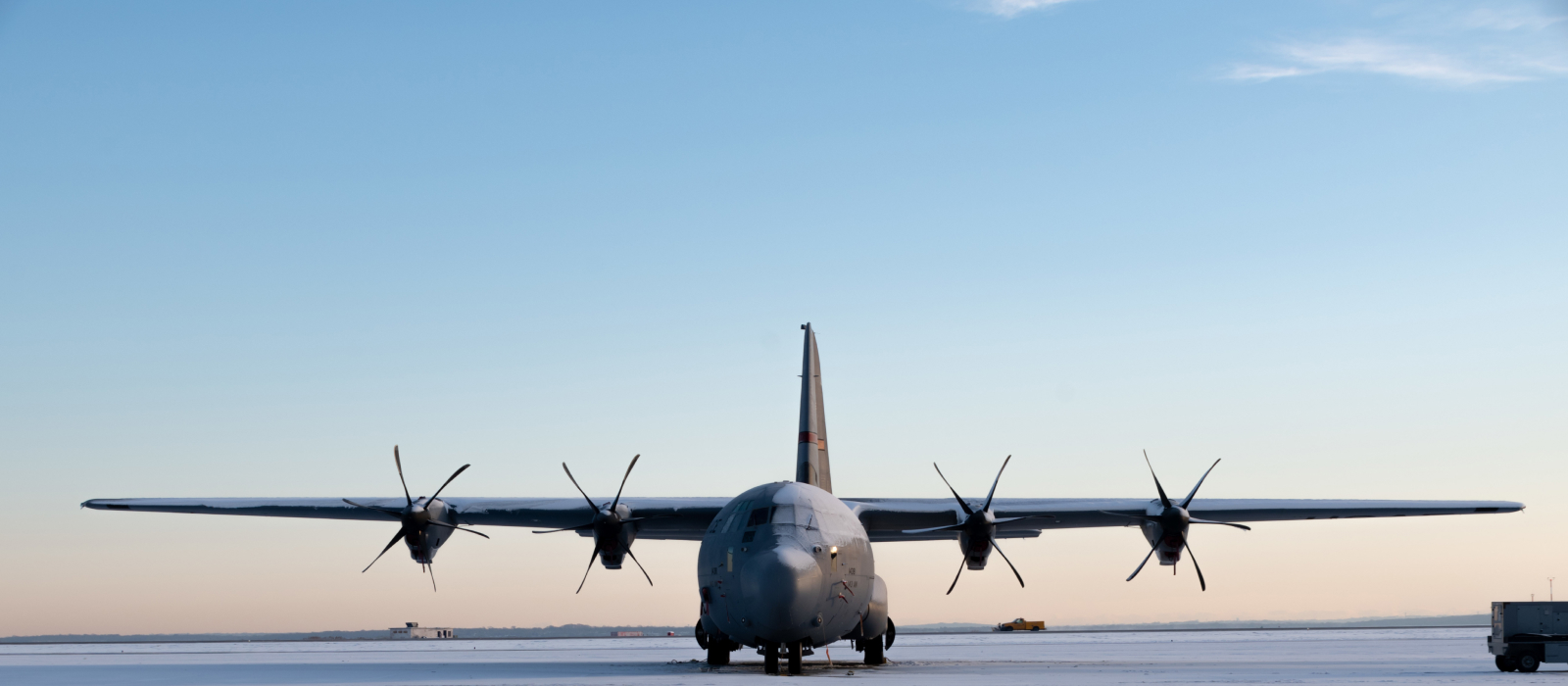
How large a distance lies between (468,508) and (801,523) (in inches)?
472

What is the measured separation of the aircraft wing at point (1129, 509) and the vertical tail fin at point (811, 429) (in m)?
1.14

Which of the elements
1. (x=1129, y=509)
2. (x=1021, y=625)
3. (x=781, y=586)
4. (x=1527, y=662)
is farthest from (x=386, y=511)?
(x=1021, y=625)

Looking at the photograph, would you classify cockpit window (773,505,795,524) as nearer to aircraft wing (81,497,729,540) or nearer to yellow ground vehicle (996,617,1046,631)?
aircraft wing (81,497,729,540)

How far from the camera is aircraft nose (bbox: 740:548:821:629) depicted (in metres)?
21.4

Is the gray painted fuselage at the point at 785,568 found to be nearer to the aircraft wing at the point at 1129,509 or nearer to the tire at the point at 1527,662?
the aircraft wing at the point at 1129,509

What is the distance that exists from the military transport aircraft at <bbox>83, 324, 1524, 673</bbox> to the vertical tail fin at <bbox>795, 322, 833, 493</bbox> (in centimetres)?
5

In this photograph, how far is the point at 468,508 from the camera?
3148cm

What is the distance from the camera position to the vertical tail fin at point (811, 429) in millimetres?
31438

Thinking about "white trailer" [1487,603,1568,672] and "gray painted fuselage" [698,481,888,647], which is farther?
"white trailer" [1487,603,1568,672]

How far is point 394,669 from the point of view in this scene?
27000 mm

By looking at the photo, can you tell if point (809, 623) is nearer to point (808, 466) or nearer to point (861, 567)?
point (861, 567)

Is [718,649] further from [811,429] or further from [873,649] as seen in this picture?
[811,429]

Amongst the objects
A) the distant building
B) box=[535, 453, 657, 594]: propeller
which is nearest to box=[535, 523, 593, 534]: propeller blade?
box=[535, 453, 657, 594]: propeller

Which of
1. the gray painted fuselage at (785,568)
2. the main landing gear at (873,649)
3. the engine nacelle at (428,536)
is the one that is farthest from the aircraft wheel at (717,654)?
the engine nacelle at (428,536)
